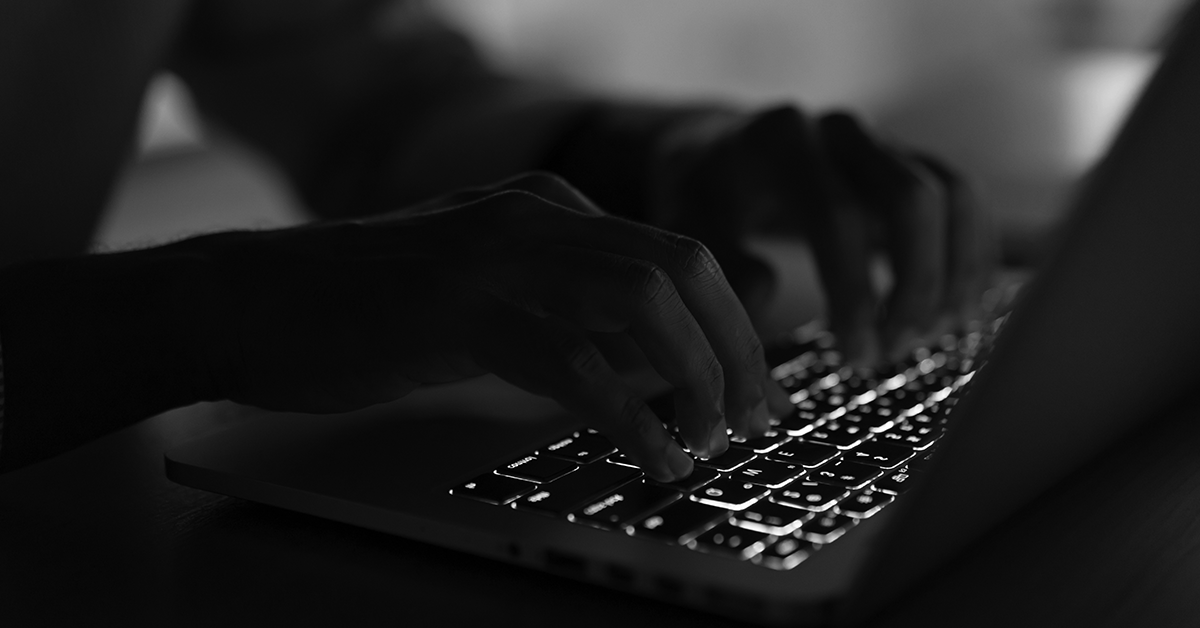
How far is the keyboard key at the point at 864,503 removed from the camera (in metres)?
0.42

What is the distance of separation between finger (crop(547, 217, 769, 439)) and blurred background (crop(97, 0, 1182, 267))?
1446 millimetres

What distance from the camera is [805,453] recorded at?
0.50 meters

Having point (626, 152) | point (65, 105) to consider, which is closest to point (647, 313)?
point (626, 152)

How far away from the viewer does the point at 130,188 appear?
85.7 inches

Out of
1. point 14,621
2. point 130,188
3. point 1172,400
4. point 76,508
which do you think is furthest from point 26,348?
point 130,188

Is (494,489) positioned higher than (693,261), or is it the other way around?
(693,261)

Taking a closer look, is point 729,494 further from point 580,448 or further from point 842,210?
point 842,210

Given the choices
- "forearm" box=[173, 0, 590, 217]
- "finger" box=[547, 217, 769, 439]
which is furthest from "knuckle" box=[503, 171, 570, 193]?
"forearm" box=[173, 0, 590, 217]

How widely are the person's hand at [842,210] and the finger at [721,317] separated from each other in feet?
0.72

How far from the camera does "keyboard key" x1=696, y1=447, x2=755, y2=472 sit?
474 millimetres

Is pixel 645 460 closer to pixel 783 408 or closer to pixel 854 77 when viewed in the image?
pixel 783 408

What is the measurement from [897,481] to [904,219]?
44 centimetres

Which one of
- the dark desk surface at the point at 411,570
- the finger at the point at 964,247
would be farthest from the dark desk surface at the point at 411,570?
the finger at the point at 964,247

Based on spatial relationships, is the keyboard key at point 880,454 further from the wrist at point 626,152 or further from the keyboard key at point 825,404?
the wrist at point 626,152
